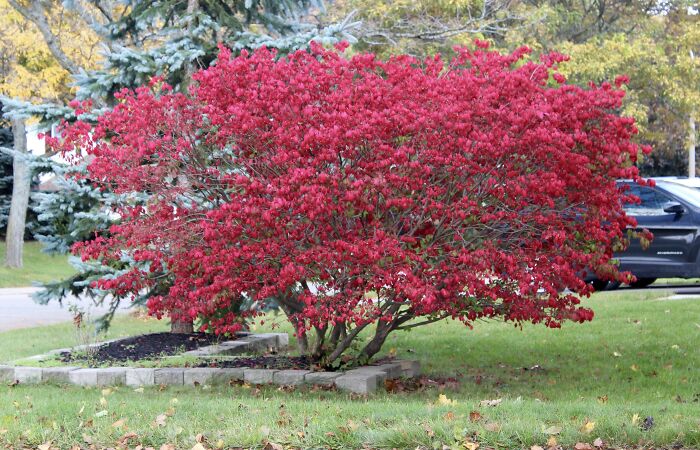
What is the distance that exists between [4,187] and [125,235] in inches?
980

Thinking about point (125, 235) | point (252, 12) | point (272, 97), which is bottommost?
point (125, 235)

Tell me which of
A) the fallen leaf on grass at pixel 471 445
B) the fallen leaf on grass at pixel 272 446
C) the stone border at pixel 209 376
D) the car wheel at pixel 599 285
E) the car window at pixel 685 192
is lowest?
the fallen leaf on grass at pixel 471 445

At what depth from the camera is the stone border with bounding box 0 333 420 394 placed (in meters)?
8.84

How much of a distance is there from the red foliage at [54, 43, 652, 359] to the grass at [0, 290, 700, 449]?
818 millimetres

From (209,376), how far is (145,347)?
210cm

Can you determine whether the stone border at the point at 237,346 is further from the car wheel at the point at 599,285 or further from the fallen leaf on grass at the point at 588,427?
the car wheel at the point at 599,285

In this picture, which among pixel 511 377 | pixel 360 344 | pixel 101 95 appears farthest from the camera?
pixel 101 95

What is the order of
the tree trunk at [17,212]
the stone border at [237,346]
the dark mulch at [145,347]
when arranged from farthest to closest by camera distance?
the tree trunk at [17,212] → the stone border at [237,346] → the dark mulch at [145,347]

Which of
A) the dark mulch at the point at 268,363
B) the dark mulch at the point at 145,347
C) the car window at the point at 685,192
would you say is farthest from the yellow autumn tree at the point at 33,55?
the dark mulch at the point at 268,363

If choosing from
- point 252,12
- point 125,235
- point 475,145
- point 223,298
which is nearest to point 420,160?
point 475,145

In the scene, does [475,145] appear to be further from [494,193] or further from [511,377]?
[511,377]

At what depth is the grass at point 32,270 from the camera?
26609mm

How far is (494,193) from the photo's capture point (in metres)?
8.37

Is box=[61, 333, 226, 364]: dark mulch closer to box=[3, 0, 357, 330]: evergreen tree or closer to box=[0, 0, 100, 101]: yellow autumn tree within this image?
box=[3, 0, 357, 330]: evergreen tree
